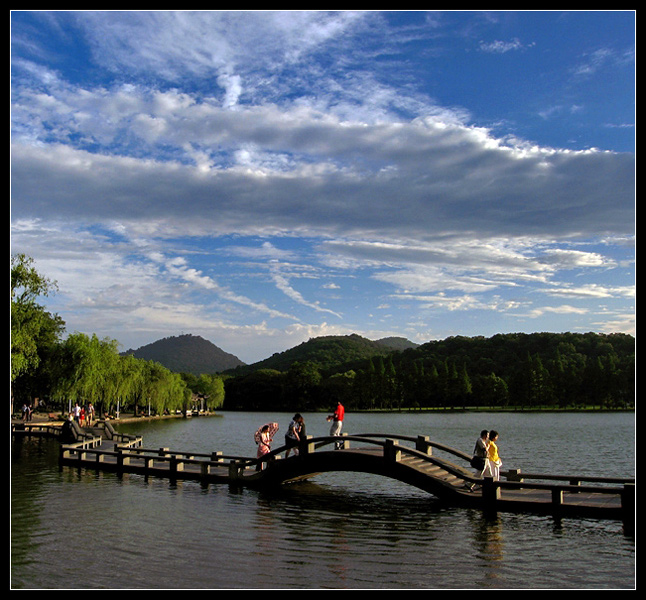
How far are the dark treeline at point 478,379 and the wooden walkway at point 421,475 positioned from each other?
8899cm

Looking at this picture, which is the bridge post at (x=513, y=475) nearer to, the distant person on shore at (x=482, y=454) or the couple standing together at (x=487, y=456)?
the couple standing together at (x=487, y=456)

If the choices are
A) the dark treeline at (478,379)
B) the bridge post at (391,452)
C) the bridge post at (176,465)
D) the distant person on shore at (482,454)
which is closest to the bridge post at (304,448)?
the bridge post at (391,452)

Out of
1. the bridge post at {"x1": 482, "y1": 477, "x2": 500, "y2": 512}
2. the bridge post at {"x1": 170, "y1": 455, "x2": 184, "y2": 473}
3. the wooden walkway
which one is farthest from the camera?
the bridge post at {"x1": 170, "y1": 455, "x2": 184, "y2": 473}

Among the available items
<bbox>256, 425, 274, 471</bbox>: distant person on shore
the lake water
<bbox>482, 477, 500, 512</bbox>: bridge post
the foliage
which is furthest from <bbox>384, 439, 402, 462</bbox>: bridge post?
the foliage

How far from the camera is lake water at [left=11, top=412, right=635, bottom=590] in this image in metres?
9.65

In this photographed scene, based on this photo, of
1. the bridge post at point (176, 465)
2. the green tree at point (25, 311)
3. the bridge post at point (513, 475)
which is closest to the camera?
the bridge post at point (513, 475)

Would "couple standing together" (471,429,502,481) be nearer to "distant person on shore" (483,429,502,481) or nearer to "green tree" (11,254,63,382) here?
"distant person on shore" (483,429,502,481)

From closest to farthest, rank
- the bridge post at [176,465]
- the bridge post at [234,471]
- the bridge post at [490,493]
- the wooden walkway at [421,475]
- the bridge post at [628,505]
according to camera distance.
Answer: the bridge post at [628,505], the wooden walkway at [421,475], the bridge post at [490,493], the bridge post at [234,471], the bridge post at [176,465]

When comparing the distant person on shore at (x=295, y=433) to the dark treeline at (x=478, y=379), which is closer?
the distant person on shore at (x=295, y=433)

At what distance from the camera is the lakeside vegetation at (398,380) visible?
53.9 m

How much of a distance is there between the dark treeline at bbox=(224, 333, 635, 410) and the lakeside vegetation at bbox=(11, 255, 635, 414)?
0.63ft

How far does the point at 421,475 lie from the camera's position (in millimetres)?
16516

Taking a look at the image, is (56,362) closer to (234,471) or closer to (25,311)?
(25,311)
